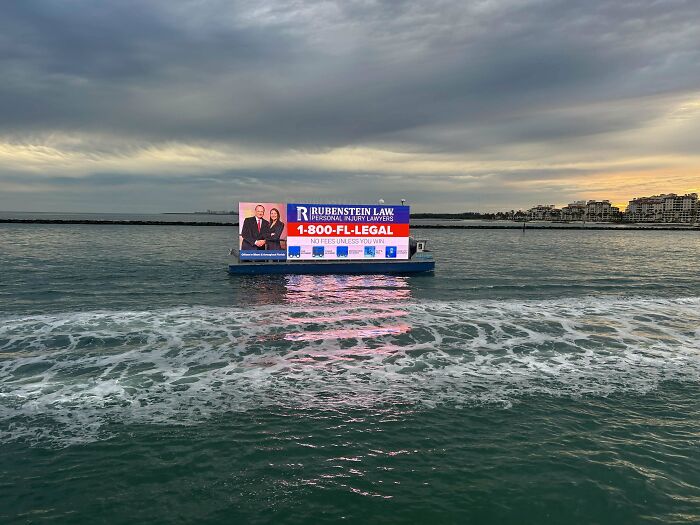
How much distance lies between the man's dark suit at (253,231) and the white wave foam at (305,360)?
1378cm

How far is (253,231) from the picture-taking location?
115 feet

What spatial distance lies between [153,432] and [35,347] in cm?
887

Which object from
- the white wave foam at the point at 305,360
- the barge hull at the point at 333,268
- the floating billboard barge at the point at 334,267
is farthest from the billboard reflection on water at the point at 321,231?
the white wave foam at the point at 305,360

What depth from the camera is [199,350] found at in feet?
48.4

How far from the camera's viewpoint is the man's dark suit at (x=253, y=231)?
34.9 m

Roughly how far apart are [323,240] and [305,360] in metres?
22.5

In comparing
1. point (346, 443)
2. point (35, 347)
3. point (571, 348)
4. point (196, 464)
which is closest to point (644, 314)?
point (571, 348)

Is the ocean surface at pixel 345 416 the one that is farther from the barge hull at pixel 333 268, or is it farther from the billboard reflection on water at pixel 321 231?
the billboard reflection on water at pixel 321 231

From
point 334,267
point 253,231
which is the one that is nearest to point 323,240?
point 334,267

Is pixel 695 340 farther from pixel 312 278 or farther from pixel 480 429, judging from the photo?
pixel 312 278

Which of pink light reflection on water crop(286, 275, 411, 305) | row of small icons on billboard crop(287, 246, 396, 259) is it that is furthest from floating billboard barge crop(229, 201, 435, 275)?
pink light reflection on water crop(286, 275, 411, 305)

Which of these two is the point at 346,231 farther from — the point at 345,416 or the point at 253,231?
the point at 345,416

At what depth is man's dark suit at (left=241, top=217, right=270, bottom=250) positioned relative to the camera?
34906mm

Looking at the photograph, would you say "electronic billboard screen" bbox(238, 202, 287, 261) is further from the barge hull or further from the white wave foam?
the white wave foam
